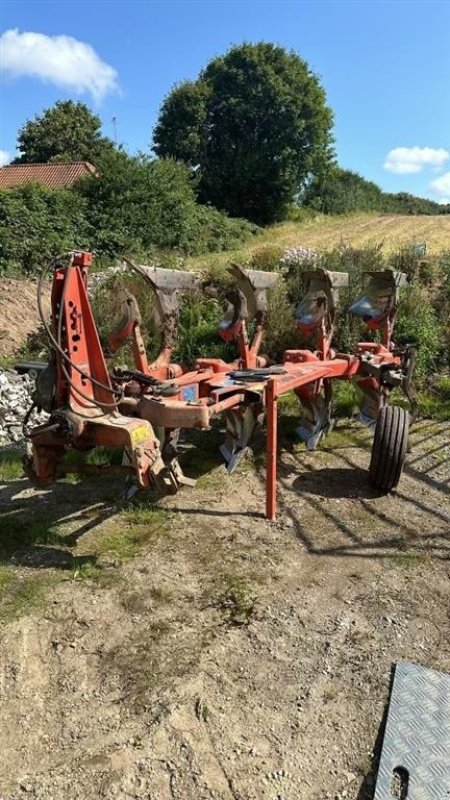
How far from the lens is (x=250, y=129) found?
3192 cm

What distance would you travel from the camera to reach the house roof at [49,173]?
21.1 m

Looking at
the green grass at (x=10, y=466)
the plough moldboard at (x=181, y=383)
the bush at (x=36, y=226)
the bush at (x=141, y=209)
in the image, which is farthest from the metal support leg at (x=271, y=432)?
the bush at (x=141, y=209)

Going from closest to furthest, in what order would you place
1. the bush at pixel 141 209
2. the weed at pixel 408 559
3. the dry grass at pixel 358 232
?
1. the weed at pixel 408 559
2. the bush at pixel 141 209
3. the dry grass at pixel 358 232

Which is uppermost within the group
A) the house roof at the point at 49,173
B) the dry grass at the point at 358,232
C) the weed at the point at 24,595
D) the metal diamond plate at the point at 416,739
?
the house roof at the point at 49,173

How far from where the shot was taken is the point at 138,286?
8.88 meters

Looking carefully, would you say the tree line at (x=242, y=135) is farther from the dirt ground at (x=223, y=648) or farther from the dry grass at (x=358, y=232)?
the dirt ground at (x=223, y=648)

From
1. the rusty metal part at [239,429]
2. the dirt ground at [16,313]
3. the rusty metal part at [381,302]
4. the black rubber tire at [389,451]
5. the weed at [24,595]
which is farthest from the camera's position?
the dirt ground at [16,313]

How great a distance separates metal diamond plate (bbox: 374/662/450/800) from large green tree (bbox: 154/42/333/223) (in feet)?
95.1

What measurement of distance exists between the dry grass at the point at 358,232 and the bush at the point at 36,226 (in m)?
3.70

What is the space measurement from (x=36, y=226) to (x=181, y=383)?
932 centimetres

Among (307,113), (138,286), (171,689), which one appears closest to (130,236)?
(138,286)

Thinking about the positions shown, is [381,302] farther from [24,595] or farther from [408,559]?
[24,595]

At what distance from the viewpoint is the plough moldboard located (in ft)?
10.9

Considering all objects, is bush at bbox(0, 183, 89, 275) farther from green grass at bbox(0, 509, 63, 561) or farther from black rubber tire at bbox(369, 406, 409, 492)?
black rubber tire at bbox(369, 406, 409, 492)
